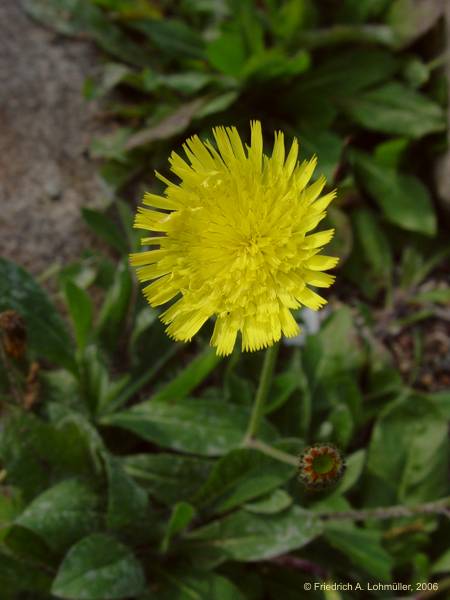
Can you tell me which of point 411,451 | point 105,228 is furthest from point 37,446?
point 411,451

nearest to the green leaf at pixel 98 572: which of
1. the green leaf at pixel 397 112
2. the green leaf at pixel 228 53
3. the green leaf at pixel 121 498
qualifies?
the green leaf at pixel 121 498

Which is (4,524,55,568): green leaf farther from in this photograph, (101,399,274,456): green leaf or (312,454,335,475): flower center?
(312,454,335,475): flower center

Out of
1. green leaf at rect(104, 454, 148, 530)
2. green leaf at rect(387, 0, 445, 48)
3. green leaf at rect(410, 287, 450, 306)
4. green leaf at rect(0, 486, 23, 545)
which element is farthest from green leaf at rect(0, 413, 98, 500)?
green leaf at rect(387, 0, 445, 48)

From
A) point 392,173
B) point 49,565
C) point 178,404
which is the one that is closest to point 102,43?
point 392,173

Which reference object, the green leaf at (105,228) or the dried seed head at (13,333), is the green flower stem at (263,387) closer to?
the dried seed head at (13,333)

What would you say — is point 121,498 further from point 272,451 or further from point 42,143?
point 42,143
